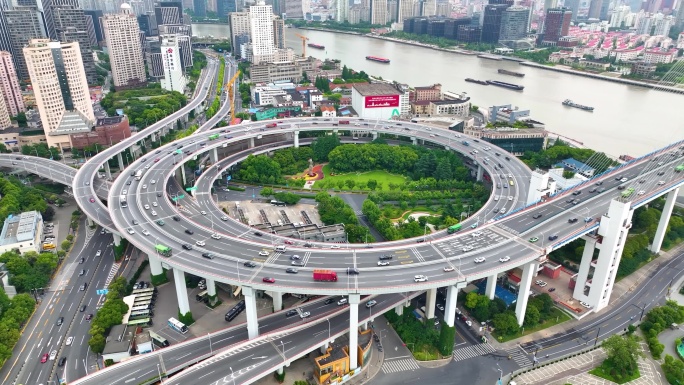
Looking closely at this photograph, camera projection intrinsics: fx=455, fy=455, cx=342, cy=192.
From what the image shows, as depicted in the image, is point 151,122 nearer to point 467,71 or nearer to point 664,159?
point 664,159

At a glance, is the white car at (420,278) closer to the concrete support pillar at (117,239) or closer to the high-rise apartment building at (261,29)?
the concrete support pillar at (117,239)

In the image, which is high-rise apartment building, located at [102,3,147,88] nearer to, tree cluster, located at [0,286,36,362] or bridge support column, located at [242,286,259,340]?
tree cluster, located at [0,286,36,362]

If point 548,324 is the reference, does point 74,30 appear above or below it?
above

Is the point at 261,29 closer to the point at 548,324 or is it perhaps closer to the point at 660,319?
the point at 548,324

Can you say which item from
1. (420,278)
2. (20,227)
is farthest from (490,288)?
(20,227)

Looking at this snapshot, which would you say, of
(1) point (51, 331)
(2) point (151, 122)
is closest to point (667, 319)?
(1) point (51, 331)

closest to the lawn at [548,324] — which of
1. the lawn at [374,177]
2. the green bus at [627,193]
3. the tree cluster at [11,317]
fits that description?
the green bus at [627,193]
